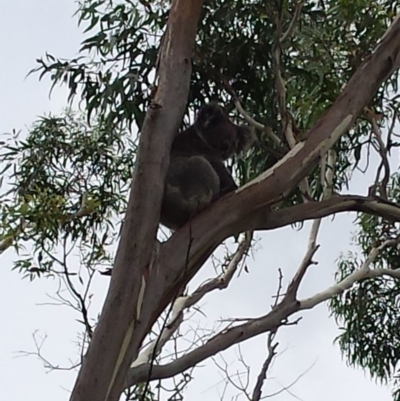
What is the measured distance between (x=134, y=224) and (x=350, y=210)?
3.08 ft

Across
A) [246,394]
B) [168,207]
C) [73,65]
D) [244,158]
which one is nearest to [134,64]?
[73,65]

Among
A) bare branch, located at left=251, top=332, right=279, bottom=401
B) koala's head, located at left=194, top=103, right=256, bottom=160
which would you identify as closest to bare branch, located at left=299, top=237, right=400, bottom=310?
bare branch, located at left=251, top=332, right=279, bottom=401

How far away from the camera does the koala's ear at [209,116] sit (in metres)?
3.20

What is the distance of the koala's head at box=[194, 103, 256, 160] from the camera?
320 centimetres

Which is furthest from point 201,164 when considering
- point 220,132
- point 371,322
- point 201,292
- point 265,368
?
point 371,322

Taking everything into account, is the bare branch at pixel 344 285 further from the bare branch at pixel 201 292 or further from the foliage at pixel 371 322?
the foliage at pixel 371 322

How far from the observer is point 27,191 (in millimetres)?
3871

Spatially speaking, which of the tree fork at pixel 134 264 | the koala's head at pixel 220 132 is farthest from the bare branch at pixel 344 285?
the tree fork at pixel 134 264

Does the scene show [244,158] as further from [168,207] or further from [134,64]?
[168,207]

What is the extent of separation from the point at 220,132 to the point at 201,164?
45cm

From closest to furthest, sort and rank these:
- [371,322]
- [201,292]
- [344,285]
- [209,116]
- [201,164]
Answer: [201,164], [209,116], [344,285], [201,292], [371,322]

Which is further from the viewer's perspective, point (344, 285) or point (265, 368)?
point (344, 285)

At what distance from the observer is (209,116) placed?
3205 mm

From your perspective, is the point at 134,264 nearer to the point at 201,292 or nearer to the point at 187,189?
the point at 187,189
